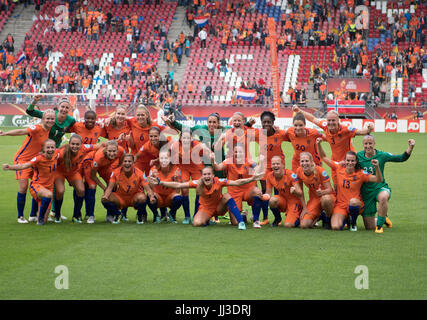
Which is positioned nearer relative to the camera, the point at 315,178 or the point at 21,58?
the point at 315,178

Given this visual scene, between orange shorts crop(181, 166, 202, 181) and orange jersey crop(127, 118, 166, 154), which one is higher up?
orange jersey crop(127, 118, 166, 154)

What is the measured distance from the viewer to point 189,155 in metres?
9.62

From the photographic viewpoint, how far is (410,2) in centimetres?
3769

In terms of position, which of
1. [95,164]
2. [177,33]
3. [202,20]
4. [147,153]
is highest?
[202,20]

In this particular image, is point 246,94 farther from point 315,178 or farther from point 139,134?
point 315,178

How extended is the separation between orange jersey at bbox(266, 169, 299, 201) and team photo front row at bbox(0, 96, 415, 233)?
0.02 metres

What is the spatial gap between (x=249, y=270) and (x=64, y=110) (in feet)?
14.4

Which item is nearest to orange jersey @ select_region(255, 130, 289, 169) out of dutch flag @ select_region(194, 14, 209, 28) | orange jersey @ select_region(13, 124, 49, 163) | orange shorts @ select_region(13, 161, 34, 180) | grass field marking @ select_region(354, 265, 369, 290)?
orange jersey @ select_region(13, 124, 49, 163)

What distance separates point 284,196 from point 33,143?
3689 mm

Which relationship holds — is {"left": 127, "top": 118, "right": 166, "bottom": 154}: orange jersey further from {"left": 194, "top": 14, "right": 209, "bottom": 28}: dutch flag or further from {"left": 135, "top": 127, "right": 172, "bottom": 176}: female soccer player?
{"left": 194, "top": 14, "right": 209, "bottom": 28}: dutch flag

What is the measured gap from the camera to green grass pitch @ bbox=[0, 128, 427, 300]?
18.8 feet

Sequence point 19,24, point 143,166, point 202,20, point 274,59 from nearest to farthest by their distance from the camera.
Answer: point 143,166 → point 274,59 → point 202,20 → point 19,24

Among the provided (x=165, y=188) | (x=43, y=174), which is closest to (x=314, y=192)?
(x=165, y=188)

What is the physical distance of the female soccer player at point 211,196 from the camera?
29.2 ft
